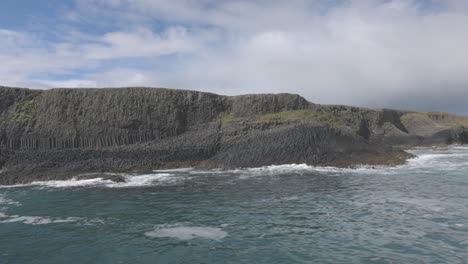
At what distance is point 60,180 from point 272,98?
29664mm

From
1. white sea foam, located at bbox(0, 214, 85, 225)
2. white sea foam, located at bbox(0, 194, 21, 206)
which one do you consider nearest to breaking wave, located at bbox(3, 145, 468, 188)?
white sea foam, located at bbox(0, 194, 21, 206)

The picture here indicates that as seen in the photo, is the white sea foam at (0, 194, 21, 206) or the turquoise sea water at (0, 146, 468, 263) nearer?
the turquoise sea water at (0, 146, 468, 263)

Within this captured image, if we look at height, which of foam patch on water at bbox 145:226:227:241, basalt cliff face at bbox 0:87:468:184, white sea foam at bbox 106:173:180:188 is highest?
basalt cliff face at bbox 0:87:468:184

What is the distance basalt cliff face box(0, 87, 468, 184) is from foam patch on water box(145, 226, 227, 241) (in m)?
21.2

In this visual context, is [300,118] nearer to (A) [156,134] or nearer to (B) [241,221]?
(A) [156,134]

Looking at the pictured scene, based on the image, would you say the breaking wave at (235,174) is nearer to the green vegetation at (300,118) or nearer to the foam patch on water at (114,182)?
the foam patch on water at (114,182)

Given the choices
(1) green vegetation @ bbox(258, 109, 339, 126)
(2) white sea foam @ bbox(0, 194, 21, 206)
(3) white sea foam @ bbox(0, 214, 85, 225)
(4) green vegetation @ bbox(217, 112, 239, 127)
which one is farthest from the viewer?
(4) green vegetation @ bbox(217, 112, 239, 127)

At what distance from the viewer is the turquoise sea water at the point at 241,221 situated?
13.1 m

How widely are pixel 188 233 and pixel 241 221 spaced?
259 centimetres

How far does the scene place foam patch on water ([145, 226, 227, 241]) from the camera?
15070mm

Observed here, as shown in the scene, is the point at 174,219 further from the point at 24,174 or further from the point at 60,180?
the point at 24,174

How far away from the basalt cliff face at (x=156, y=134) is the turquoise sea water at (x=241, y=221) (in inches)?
403

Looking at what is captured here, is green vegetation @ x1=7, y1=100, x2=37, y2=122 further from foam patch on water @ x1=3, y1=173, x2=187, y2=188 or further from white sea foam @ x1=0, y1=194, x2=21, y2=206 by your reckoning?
white sea foam @ x1=0, y1=194, x2=21, y2=206

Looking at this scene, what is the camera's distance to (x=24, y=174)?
34062mm
